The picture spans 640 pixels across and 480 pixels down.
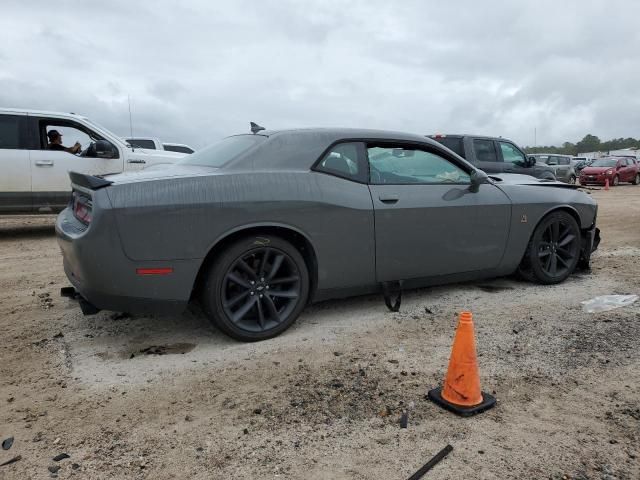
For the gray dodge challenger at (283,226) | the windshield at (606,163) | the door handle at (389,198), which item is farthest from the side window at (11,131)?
the windshield at (606,163)

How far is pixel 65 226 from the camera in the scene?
11.5ft

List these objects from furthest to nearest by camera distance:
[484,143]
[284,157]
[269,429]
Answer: [484,143], [284,157], [269,429]

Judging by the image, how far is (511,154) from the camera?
1173cm

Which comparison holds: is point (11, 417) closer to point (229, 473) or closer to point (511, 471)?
point (229, 473)

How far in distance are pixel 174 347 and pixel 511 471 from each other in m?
2.26

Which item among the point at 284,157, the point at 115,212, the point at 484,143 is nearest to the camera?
the point at 115,212

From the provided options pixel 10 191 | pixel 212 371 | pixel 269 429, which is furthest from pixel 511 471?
pixel 10 191

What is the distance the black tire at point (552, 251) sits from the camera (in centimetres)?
488

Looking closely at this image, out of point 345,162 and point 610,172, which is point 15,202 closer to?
point 345,162

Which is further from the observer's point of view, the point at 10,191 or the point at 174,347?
the point at 10,191

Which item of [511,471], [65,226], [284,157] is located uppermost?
[284,157]

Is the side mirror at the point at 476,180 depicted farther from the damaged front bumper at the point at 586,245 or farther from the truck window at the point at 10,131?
the truck window at the point at 10,131

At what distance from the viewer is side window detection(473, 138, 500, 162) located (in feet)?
36.2

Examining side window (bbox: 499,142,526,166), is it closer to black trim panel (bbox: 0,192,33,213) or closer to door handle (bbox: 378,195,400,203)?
door handle (bbox: 378,195,400,203)
